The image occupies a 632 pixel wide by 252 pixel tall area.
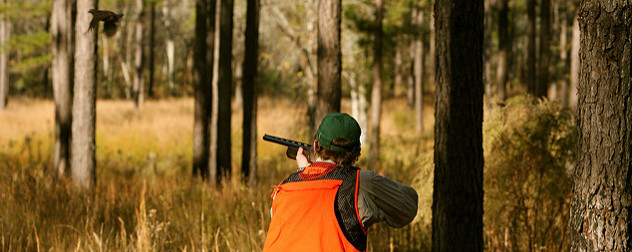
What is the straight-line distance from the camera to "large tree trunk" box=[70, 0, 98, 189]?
26.3ft

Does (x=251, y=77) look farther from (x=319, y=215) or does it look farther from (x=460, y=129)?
(x=319, y=215)

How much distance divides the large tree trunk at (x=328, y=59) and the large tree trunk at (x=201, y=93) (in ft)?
15.3

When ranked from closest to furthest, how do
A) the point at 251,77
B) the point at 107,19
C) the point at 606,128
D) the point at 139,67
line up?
the point at 606,128 < the point at 107,19 < the point at 251,77 < the point at 139,67

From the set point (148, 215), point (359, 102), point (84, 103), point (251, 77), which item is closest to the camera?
point (148, 215)

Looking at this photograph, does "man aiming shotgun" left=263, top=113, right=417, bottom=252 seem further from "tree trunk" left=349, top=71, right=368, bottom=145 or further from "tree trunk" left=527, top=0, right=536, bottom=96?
"tree trunk" left=349, top=71, right=368, bottom=145

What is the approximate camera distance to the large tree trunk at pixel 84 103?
8.03 m

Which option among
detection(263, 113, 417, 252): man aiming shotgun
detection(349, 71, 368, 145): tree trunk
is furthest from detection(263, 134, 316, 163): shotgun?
detection(349, 71, 368, 145): tree trunk

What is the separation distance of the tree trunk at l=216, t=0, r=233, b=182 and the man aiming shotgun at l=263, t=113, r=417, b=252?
8.11 m

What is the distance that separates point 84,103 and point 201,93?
3512mm

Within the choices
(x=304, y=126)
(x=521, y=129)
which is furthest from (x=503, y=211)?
(x=304, y=126)

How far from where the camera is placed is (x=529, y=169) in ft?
22.7

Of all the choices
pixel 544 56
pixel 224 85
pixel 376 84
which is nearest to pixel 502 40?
pixel 544 56

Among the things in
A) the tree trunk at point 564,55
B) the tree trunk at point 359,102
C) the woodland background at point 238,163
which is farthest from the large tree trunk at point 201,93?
the tree trunk at point 564,55

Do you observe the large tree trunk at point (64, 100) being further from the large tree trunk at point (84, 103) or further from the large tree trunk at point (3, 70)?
Answer: the large tree trunk at point (3, 70)
